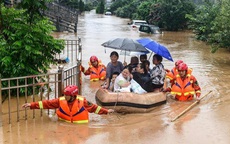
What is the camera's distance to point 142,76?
9.08m

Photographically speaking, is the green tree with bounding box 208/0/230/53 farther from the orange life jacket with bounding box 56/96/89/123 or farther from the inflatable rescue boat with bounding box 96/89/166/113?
the orange life jacket with bounding box 56/96/89/123

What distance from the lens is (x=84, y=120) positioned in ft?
22.3

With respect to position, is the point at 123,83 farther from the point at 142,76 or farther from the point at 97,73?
the point at 97,73

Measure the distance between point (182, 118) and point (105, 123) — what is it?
69.6 inches

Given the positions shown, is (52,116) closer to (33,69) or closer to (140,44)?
(33,69)

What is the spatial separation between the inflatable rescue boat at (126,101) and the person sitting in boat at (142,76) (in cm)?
74

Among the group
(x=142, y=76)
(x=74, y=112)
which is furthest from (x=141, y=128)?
(x=142, y=76)

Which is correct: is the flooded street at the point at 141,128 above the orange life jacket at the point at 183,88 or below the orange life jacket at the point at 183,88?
below

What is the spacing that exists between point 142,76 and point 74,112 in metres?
2.94

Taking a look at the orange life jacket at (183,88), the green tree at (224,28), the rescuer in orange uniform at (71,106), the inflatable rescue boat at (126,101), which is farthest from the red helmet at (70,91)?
the green tree at (224,28)

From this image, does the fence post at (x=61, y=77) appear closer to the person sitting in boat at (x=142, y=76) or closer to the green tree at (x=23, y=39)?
the green tree at (x=23, y=39)

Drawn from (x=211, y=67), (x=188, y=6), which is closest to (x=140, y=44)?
(x=211, y=67)

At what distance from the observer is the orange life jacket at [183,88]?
899cm

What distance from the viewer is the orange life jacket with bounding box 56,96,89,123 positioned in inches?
259
